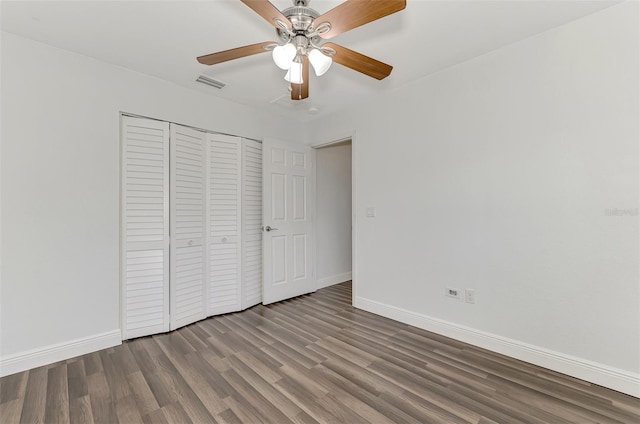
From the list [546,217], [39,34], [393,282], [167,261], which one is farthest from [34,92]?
[546,217]

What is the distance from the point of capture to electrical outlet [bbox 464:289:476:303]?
8.16 ft

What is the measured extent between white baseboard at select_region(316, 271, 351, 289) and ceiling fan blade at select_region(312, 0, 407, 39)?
3.42 m

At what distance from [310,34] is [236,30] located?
82 cm

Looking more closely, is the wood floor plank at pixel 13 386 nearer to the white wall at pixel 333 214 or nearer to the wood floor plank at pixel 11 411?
the wood floor plank at pixel 11 411

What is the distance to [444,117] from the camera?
2682 mm

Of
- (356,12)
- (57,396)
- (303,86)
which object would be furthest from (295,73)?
(57,396)

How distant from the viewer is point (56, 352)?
223 centimetres

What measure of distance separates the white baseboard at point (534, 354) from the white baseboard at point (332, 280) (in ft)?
4.59

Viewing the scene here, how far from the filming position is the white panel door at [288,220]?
11.6 ft

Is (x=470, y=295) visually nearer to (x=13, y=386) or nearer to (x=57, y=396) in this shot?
(x=57, y=396)

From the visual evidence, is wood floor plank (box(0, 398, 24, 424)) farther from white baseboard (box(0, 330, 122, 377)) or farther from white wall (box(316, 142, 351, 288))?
white wall (box(316, 142, 351, 288))

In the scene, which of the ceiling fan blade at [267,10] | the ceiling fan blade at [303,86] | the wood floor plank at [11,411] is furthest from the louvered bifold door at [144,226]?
the ceiling fan blade at [267,10]

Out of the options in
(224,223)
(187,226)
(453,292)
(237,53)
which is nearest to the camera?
(237,53)

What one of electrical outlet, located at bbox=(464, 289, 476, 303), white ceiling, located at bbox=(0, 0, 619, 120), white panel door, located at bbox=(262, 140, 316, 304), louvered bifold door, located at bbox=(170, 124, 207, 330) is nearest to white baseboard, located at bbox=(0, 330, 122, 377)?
louvered bifold door, located at bbox=(170, 124, 207, 330)
